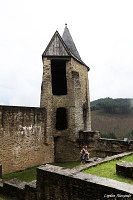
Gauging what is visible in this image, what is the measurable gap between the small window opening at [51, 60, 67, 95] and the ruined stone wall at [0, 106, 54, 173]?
10.6ft

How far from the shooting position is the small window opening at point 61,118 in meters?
15.9

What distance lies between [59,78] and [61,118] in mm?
3744

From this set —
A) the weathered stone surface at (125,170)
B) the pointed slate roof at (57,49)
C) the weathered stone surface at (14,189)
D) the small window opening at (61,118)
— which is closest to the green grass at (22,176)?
the weathered stone surface at (14,189)

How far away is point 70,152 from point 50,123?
2.70m

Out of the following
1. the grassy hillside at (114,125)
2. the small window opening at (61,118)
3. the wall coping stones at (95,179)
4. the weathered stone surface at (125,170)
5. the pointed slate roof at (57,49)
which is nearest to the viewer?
the wall coping stones at (95,179)

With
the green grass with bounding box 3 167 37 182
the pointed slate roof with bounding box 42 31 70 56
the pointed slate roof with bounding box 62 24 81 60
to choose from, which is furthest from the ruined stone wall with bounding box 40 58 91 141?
the green grass with bounding box 3 167 37 182

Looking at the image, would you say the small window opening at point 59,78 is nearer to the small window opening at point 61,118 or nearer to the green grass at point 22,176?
the small window opening at point 61,118

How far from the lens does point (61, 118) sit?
16.2 metres

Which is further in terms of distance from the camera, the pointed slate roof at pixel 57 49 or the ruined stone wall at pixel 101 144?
the pointed slate roof at pixel 57 49

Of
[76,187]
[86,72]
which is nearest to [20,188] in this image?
[76,187]

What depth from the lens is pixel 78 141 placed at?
49.3 feet

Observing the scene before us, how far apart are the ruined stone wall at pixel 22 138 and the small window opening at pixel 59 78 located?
10.6ft

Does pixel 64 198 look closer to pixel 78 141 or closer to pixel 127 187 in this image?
pixel 127 187

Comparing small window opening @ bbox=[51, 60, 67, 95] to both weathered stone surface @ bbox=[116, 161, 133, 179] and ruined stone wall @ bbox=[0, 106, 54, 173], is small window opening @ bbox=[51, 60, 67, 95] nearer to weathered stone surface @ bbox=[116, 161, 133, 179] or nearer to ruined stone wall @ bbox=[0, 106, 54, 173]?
ruined stone wall @ bbox=[0, 106, 54, 173]
